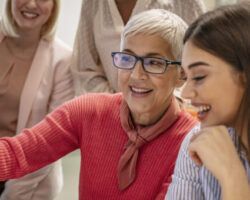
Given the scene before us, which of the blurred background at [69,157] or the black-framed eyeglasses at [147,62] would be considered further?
the blurred background at [69,157]

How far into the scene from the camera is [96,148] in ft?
4.22

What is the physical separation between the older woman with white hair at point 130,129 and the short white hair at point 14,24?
0.56m

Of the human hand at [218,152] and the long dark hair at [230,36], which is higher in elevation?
the long dark hair at [230,36]

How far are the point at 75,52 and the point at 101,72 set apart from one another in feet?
0.43

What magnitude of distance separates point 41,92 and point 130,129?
598 millimetres

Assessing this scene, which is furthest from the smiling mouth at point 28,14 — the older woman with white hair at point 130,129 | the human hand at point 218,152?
the human hand at point 218,152

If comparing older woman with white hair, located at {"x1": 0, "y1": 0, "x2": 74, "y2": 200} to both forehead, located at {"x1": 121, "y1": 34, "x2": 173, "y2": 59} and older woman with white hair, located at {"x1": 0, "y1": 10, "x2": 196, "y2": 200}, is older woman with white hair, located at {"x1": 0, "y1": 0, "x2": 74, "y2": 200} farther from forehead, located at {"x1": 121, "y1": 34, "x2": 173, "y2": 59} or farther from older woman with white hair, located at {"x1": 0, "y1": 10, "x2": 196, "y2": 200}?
forehead, located at {"x1": 121, "y1": 34, "x2": 173, "y2": 59}

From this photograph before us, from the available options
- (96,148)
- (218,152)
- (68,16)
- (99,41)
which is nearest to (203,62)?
(218,152)

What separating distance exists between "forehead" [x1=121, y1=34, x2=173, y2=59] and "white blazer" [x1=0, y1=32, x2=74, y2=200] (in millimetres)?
608

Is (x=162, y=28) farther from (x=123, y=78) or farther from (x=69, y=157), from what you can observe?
(x=69, y=157)

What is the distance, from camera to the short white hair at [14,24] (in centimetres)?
174

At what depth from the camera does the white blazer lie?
1717mm

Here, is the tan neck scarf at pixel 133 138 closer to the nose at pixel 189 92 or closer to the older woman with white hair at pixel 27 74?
the nose at pixel 189 92

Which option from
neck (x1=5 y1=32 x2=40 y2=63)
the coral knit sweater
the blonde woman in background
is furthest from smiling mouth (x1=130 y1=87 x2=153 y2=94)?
neck (x1=5 y1=32 x2=40 y2=63)
